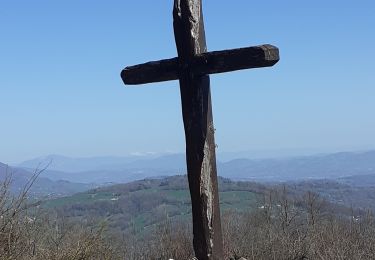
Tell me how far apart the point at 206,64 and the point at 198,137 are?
0.77m

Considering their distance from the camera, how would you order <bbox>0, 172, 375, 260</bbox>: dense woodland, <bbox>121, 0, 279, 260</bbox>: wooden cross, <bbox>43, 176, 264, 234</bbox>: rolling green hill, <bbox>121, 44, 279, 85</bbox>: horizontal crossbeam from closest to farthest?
<bbox>121, 44, 279, 85</bbox>: horizontal crossbeam < <bbox>121, 0, 279, 260</bbox>: wooden cross < <bbox>0, 172, 375, 260</bbox>: dense woodland < <bbox>43, 176, 264, 234</bbox>: rolling green hill

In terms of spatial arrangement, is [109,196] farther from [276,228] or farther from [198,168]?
[198,168]

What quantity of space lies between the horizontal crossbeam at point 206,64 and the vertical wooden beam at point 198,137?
0.10 m

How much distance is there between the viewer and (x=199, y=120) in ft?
21.3

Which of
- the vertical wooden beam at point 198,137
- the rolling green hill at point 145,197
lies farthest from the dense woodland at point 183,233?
the rolling green hill at point 145,197

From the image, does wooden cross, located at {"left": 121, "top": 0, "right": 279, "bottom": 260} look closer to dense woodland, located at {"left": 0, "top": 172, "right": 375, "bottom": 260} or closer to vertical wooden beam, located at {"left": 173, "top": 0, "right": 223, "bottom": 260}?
vertical wooden beam, located at {"left": 173, "top": 0, "right": 223, "bottom": 260}

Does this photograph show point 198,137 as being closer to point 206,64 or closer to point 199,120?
point 199,120

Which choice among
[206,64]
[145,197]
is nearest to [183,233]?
[206,64]

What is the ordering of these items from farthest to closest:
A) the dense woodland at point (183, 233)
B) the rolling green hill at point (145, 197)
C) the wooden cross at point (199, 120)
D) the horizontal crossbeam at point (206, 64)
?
the rolling green hill at point (145, 197), the dense woodland at point (183, 233), the wooden cross at point (199, 120), the horizontal crossbeam at point (206, 64)

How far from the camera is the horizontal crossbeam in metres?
5.95

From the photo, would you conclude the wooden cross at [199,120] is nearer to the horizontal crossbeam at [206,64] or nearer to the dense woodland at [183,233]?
the horizontal crossbeam at [206,64]

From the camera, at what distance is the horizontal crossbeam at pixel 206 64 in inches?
234

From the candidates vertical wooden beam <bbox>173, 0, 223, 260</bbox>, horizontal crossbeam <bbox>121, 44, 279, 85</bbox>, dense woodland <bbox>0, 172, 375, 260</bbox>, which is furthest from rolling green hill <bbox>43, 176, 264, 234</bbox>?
vertical wooden beam <bbox>173, 0, 223, 260</bbox>

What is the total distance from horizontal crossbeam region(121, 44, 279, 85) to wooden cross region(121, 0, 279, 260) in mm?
11
